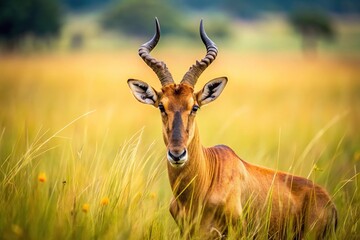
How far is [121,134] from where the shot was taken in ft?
56.6

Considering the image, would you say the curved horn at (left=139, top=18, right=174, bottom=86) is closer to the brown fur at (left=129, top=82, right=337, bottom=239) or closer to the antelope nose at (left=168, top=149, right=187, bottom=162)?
the brown fur at (left=129, top=82, right=337, bottom=239)

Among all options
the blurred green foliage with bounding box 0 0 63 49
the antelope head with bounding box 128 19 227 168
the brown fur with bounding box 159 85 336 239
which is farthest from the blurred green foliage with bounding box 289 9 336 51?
the antelope head with bounding box 128 19 227 168

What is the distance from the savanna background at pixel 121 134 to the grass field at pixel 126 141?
0.03 meters

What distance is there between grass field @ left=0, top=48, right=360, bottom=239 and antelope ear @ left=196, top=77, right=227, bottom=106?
988mm

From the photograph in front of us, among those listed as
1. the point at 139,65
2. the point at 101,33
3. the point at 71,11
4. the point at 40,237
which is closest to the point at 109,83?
the point at 139,65

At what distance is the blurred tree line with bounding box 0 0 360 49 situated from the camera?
67688 millimetres

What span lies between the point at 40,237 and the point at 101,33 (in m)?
89.9

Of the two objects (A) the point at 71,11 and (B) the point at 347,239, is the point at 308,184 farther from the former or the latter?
(A) the point at 71,11

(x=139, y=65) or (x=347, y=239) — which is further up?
(x=139, y=65)

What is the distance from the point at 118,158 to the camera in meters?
8.45

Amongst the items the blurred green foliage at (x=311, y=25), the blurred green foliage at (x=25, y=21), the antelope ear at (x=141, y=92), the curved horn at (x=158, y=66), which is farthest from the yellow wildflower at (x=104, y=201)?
the blurred green foliage at (x=311, y=25)

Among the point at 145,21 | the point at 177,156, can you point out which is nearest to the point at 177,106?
the point at 177,156

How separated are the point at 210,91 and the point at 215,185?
135cm

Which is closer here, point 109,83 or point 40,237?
point 40,237
